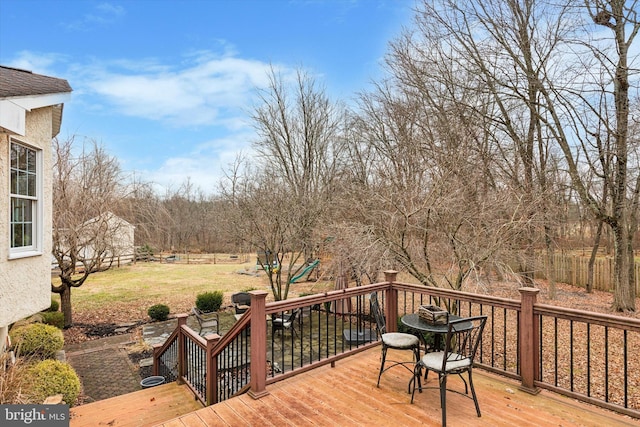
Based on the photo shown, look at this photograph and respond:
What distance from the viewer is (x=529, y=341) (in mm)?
3645

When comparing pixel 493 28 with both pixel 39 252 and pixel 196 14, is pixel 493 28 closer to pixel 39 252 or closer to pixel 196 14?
pixel 196 14

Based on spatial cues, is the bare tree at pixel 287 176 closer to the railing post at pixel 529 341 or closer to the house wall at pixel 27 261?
the house wall at pixel 27 261

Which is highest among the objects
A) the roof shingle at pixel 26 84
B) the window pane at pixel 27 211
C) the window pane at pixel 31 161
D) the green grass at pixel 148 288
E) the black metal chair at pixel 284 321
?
Answer: the roof shingle at pixel 26 84

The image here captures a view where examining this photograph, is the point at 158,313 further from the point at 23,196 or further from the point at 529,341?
the point at 529,341

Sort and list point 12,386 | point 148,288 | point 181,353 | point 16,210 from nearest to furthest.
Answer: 1. point 12,386
2. point 16,210
3. point 181,353
4. point 148,288

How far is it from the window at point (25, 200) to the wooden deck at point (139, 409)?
100 inches

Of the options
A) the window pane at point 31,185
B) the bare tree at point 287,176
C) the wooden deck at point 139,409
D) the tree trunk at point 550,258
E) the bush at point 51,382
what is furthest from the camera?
the bare tree at point 287,176

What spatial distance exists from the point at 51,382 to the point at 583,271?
17706 mm

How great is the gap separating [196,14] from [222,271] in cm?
1560

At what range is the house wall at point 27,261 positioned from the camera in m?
4.52

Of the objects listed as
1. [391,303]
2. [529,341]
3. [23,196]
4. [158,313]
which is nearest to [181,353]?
[23,196]

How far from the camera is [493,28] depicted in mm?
8984

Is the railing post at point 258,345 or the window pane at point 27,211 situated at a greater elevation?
the window pane at point 27,211

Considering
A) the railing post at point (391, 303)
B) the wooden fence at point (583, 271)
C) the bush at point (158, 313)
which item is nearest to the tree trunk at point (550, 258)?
the wooden fence at point (583, 271)
